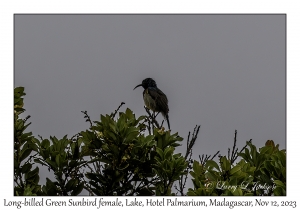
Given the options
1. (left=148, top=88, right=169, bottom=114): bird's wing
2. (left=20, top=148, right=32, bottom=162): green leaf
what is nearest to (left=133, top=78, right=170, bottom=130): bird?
(left=148, top=88, right=169, bottom=114): bird's wing

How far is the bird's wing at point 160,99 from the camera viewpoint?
12977 millimetres

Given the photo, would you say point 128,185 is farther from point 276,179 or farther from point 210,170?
point 276,179

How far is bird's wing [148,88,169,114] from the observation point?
42.6ft

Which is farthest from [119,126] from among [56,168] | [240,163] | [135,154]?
[240,163]

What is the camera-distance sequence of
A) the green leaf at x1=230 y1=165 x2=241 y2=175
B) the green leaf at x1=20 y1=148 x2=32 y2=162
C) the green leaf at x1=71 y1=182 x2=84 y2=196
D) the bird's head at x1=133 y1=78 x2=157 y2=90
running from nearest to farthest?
the green leaf at x1=230 y1=165 x2=241 y2=175 < the green leaf at x1=71 y1=182 x2=84 y2=196 < the green leaf at x1=20 y1=148 x2=32 y2=162 < the bird's head at x1=133 y1=78 x2=157 y2=90

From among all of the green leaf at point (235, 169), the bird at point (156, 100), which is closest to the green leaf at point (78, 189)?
the green leaf at point (235, 169)

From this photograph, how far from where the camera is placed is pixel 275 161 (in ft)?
20.3

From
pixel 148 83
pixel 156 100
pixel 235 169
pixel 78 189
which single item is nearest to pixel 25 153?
pixel 78 189

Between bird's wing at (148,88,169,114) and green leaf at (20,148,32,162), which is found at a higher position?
bird's wing at (148,88,169,114)

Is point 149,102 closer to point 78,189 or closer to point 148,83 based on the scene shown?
point 148,83

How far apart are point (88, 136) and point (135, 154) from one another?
475mm

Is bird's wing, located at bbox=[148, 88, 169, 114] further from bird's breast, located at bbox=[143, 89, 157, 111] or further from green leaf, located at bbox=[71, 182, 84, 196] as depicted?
green leaf, located at bbox=[71, 182, 84, 196]
